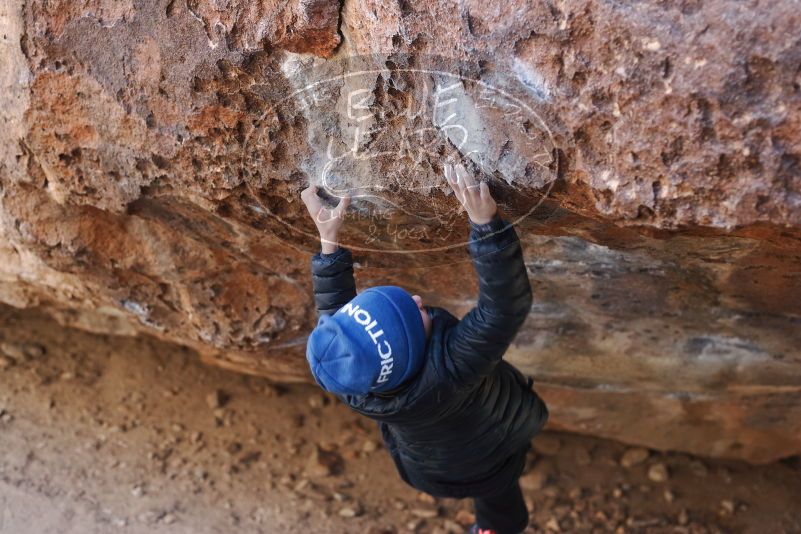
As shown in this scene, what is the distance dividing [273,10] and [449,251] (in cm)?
65

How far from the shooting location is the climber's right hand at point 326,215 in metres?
1.57

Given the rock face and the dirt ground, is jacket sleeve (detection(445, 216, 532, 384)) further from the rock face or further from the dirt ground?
the dirt ground

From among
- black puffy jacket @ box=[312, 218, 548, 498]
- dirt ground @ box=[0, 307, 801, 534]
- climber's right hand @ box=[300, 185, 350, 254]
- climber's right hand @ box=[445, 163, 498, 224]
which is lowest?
dirt ground @ box=[0, 307, 801, 534]

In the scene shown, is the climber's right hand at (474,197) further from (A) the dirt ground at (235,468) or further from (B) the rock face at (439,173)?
(A) the dirt ground at (235,468)

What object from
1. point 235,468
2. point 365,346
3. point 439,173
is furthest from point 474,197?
point 235,468

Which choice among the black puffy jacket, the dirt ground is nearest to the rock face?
the black puffy jacket

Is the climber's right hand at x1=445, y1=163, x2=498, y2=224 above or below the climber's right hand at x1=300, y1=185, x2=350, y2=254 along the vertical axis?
above

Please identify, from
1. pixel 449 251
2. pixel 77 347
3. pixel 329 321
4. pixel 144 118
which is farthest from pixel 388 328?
pixel 77 347

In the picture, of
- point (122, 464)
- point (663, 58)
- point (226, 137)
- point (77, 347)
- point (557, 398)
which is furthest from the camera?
point (77, 347)

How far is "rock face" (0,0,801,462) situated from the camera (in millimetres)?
1137

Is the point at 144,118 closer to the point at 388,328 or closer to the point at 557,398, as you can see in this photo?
the point at 388,328

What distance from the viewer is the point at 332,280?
5.29 ft

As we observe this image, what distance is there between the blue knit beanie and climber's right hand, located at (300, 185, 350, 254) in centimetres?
17

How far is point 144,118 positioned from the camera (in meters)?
1.60
